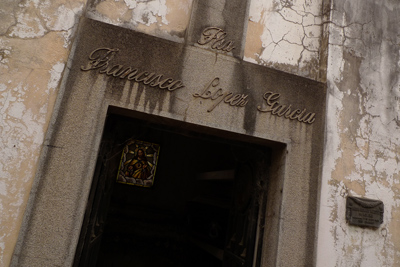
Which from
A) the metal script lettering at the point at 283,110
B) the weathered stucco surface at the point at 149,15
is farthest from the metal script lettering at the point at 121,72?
the metal script lettering at the point at 283,110

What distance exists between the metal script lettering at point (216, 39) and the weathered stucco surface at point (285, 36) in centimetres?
30

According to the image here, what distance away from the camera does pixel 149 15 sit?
3.51 m

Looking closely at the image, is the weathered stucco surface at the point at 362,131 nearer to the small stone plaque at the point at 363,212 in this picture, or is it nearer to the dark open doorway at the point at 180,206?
the small stone plaque at the point at 363,212

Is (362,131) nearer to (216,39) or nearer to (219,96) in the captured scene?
(219,96)

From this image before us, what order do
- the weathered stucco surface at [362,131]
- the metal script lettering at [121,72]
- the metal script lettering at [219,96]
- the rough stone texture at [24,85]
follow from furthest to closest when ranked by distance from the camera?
1. the weathered stucco surface at [362,131]
2. the metal script lettering at [219,96]
3. the metal script lettering at [121,72]
4. the rough stone texture at [24,85]

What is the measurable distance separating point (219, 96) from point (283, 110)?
0.78 m

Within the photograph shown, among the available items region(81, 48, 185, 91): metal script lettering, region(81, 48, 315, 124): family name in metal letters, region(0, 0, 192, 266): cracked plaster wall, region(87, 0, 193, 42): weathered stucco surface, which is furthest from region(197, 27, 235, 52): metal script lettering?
region(0, 0, 192, 266): cracked plaster wall

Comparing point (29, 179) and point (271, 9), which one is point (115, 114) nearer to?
point (29, 179)

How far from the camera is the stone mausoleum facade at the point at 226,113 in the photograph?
2807mm

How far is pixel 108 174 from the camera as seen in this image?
3512 millimetres

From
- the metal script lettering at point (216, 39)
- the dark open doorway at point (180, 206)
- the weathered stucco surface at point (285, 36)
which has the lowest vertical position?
the dark open doorway at point (180, 206)

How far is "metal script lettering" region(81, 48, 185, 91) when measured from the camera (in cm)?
308

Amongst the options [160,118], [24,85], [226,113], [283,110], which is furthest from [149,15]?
[283,110]

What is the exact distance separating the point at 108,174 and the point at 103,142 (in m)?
0.41
